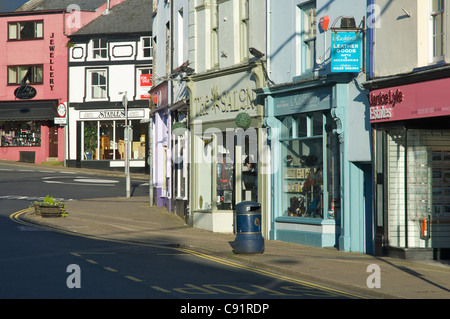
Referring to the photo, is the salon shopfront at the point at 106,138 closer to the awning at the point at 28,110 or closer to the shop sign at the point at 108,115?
→ the shop sign at the point at 108,115

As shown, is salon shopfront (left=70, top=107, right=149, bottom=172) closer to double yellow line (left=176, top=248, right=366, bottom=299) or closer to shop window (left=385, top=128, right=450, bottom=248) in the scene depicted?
double yellow line (left=176, top=248, right=366, bottom=299)

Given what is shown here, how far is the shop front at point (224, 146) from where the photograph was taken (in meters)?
22.2

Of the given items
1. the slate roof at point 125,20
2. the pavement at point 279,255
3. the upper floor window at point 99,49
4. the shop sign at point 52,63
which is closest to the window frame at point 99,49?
the upper floor window at point 99,49

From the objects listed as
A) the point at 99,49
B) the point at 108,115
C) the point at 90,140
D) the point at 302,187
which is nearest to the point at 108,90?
the point at 108,115

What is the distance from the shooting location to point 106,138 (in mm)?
54344

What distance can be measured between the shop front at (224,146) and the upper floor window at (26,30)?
33.1 m

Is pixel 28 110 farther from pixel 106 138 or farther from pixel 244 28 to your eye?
pixel 244 28

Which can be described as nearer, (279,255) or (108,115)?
(279,255)

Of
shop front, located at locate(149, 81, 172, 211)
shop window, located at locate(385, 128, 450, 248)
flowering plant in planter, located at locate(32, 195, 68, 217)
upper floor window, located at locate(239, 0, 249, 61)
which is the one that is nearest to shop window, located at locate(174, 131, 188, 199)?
shop front, located at locate(149, 81, 172, 211)

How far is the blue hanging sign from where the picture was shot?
17.7 meters

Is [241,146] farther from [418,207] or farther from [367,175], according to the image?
[418,207]

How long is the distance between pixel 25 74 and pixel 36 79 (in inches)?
38.5

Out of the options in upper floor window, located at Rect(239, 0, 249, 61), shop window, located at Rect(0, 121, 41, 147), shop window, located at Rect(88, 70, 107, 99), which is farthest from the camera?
shop window, located at Rect(0, 121, 41, 147)
